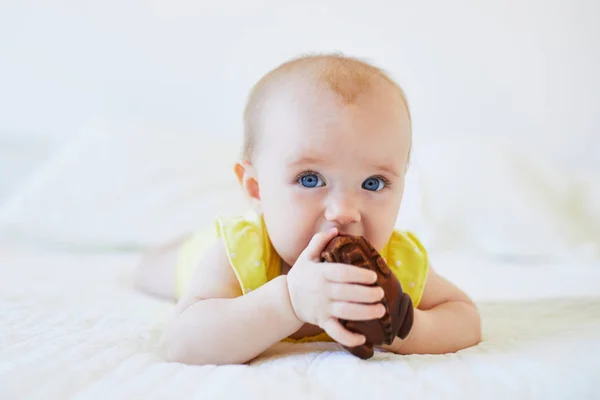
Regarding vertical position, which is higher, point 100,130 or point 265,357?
point 100,130

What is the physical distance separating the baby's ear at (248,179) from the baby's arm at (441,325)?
0.93 feet

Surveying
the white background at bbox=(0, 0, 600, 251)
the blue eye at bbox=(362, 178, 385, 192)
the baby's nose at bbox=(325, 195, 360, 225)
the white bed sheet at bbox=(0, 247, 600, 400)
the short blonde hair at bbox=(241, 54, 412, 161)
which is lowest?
the white bed sheet at bbox=(0, 247, 600, 400)

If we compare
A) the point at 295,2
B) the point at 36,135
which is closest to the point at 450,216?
the point at 295,2

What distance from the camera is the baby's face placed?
0.76 meters

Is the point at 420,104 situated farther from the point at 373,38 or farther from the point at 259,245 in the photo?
the point at 259,245

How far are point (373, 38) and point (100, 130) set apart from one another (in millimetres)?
1126

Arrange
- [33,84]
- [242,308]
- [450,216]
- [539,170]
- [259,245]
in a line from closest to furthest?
1. [242,308]
2. [259,245]
3. [450,216]
4. [539,170]
5. [33,84]

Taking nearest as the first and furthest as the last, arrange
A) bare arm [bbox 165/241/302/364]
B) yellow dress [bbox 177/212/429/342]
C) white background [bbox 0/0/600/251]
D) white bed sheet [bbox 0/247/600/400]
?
white bed sheet [bbox 0/247/600/400] < bare arm [bbox 165/241/302/364] < yellow dress [bbox 177/212/429/342] < white background [bbox 0/0/600/251]

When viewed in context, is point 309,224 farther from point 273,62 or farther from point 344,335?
point 273,62

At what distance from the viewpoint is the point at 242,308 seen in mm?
737

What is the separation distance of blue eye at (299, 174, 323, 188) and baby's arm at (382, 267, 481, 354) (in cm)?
21

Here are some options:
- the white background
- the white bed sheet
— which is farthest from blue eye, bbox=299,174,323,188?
the white background

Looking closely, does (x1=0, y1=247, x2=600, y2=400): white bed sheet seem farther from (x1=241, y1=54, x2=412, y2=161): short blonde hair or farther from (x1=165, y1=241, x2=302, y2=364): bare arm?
(x1=241, y1=54, x2=412, y2=161): short blonde hair

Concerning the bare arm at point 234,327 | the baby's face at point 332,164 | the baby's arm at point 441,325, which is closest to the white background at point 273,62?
the baby's arm at point 441,325
